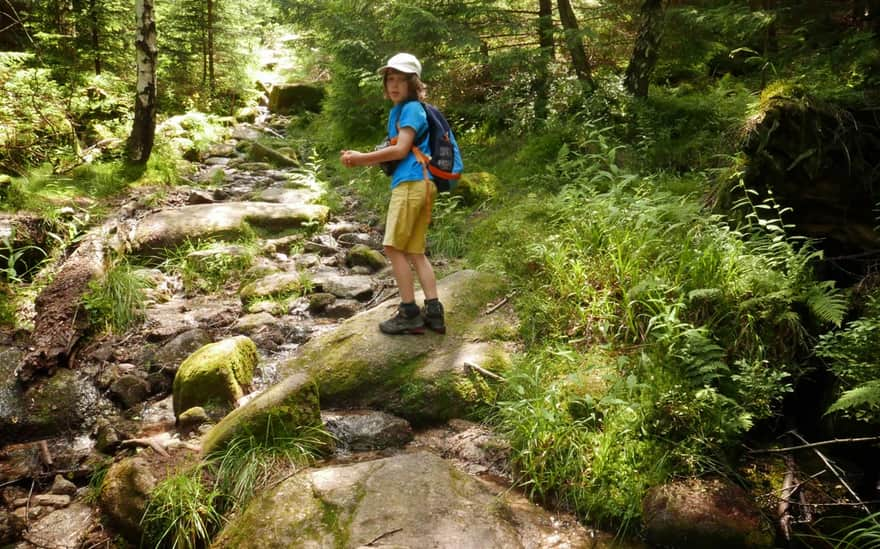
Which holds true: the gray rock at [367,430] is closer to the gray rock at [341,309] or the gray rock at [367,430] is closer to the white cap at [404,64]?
the gray rock at [341,309]

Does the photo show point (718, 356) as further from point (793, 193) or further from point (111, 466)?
point (111, 466)

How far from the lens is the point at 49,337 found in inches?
215

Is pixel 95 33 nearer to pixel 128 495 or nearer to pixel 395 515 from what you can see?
pixel 128 495

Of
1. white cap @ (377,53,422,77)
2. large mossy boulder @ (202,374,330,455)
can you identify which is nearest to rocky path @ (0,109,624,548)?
large mossy boulder @ (202,374,330,455)

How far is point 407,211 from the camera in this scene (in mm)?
4703

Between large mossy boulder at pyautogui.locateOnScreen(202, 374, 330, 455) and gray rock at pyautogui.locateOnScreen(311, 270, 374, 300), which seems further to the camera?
gray rock at pyautogui.locateOnScreen(311, 270, 374, 300)

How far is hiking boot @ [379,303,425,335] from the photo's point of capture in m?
5.18

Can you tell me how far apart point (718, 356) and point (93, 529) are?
4.18 metres

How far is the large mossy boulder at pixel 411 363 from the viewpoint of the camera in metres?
4.62

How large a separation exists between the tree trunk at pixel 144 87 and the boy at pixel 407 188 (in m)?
7.38

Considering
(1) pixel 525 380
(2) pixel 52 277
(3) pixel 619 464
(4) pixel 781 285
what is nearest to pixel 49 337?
(2) pixel 52 277

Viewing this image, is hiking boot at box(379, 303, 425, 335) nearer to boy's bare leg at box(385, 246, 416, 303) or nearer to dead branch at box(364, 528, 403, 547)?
boy's bare leg at box(385, 246, 416, 303)

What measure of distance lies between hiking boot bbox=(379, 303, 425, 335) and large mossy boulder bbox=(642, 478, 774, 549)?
2.46m

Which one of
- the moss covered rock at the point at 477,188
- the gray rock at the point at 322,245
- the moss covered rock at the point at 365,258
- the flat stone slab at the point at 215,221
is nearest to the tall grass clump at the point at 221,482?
the moss covered rock at the point at 365,258
